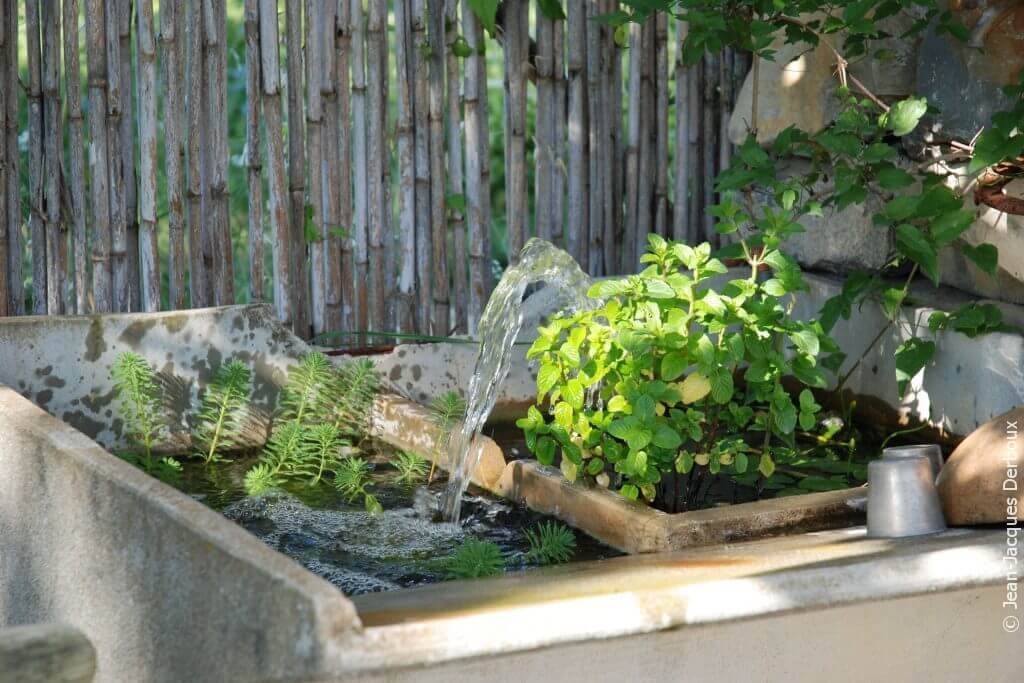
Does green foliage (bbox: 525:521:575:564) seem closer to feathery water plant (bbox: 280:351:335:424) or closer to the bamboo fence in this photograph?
feathery water plant (bbox: 280:351:335:424)

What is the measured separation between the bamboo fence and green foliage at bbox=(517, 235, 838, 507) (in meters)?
Result: 1.10

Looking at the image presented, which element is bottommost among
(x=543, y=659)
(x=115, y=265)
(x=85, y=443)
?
(x=543, y=659)

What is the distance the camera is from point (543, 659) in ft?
5.30

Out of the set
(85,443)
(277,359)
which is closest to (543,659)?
(85,443)

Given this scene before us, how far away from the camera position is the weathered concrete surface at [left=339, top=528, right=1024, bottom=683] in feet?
4.59

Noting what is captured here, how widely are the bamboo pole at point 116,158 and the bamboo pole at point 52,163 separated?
11 cm

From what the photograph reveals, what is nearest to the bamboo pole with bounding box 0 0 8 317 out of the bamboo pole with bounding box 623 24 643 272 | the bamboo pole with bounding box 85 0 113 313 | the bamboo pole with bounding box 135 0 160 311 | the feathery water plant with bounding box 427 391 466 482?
the bamboo pole with bounding box 85 0 113 313

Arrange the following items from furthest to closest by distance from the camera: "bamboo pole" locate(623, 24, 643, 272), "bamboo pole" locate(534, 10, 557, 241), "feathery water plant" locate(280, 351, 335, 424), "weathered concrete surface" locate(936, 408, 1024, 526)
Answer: "bamboo pole" locate(623, 24, 643, 272) → "bamboo pole" locate(534, 10, 557, 241) → "feathery water plant" locate(280, 351, 335, 424) → "weathered concrete surface" locate(936, 408, 1024, 526)

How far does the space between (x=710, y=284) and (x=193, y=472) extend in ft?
4.64

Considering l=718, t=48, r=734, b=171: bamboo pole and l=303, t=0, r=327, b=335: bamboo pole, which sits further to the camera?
l=718, t=48, r=734, b=171: bamboo pole

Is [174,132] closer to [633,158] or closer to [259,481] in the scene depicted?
[259,481]

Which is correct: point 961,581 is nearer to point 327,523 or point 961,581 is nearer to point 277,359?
point 327,523

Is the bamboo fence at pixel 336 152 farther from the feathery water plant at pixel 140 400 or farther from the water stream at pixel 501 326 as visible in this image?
the water stream at pixel 501 326

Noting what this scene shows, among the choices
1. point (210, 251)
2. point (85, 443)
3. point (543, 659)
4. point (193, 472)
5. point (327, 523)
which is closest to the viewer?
point (543, 659)
